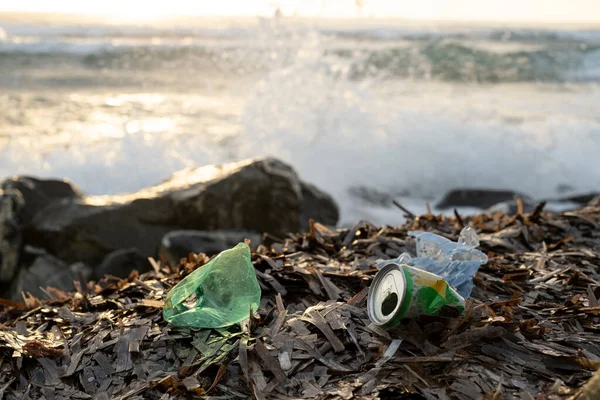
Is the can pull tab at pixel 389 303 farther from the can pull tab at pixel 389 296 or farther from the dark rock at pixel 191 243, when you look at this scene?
the dark rock at pixel 191 243

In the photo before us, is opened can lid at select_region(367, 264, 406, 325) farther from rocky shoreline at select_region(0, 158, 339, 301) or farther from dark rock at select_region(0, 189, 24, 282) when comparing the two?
dark rock at select_region(0, 189, 24, 282)

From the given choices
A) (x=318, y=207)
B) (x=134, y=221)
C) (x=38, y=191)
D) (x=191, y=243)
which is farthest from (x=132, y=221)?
(x=318, y=207)

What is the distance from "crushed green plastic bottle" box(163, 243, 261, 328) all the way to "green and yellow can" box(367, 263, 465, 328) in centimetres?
45

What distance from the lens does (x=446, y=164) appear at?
10719 millimetres

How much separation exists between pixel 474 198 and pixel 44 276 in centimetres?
609

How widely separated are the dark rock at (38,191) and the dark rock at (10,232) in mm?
235

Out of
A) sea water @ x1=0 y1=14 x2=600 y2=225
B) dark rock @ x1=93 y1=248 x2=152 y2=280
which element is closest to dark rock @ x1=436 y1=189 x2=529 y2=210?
sea water @ x1=0 y1=14 x2=600 y2=225

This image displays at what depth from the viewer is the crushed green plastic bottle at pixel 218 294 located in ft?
6.66

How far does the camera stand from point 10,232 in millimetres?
5527

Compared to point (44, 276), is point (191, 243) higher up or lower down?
higher up

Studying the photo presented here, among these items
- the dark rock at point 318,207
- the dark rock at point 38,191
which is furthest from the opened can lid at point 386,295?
the dark rock at point 318,207

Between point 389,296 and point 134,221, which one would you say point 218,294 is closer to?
point 389,296

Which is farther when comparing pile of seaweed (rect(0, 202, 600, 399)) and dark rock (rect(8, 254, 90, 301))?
dark rock (rect(8, 254, 90, 301))

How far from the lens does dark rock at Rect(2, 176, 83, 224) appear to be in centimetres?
616
